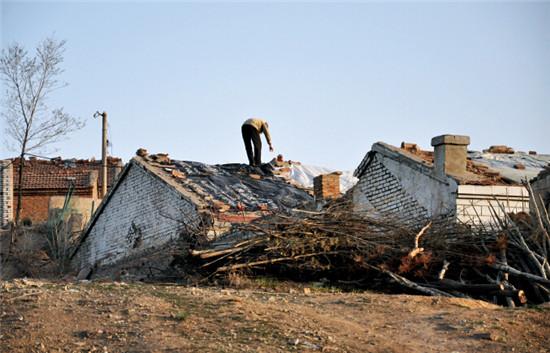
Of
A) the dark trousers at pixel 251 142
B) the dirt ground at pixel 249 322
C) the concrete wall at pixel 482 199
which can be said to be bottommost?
the dirt ground at pixel 249 322

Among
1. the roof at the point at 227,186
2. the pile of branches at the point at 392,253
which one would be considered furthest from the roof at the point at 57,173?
the pile of branches at the point at 392,253

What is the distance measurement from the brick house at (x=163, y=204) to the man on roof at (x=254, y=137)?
0.86m

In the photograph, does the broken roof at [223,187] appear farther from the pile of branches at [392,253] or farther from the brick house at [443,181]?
the pile of branches at [392,253]

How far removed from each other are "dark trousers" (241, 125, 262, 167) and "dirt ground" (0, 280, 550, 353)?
1241 centimetres

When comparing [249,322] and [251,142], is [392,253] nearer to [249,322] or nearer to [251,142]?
[249,322]

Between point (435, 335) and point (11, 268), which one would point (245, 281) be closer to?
point (435, 335)

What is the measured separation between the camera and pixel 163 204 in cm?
2102

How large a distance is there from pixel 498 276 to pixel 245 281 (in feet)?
12.1

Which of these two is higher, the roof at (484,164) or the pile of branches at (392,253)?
the roof at (484,164)

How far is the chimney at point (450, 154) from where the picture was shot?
1695cm

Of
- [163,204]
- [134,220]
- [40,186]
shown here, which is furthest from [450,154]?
[40,186]

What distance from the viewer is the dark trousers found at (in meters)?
24.5

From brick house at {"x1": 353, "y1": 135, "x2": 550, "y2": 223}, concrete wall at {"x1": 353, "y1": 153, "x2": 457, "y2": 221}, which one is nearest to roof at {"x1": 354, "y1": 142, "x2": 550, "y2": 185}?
brick house at {"x1": 353, "y1": 135, "x2": 550, "y2": 223}

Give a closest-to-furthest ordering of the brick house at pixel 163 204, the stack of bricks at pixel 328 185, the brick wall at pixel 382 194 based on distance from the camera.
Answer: the brick wall at pixel 382 194, the brick house at pixel 163 204, the stack of bricks at pixel 328 185
